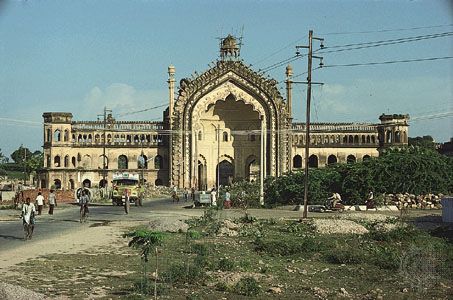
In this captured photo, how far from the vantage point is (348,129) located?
232 ft

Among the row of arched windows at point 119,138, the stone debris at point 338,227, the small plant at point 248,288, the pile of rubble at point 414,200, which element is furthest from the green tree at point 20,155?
the small plant at point 248,288

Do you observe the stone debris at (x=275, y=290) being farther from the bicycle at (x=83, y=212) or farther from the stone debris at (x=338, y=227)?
the bicycle at (x=83, y=212)

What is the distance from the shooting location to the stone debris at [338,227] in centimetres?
2502

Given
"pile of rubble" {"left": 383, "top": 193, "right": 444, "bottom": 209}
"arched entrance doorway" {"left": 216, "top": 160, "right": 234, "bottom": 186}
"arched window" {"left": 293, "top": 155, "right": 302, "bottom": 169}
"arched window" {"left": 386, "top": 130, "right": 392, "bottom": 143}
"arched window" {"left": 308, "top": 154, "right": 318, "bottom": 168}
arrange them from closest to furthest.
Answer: "pile of rubble" {"left": 383, "top": 193, "right": 444, "bottom": 209} < "arched window" {"left": 386, "top": 130, "right": 392, "bottom": 143} < "arched window" {"left": 293, "top": 155, "right": 302, "bottom": 169} < "arched window" {"left": 308, "top": 154, "right": 318, "bottom": 168} < "arched entrance doorway" {"left": 216, "top": 160, "right": 234, "bottom": 186}

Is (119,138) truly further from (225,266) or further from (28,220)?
Answer: (225,266)

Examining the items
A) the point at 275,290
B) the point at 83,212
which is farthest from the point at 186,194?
the point at 275,290

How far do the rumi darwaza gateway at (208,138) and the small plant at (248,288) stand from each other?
49063mm

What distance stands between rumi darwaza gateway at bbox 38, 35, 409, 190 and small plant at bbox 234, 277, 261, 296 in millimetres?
49063

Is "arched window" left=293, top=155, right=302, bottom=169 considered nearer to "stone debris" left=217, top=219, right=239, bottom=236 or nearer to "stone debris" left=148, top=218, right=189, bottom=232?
"stone debris" left=217, top=219, right=239, bottom=236

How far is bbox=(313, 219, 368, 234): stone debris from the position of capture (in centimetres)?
2502

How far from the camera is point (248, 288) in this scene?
13.0 metres

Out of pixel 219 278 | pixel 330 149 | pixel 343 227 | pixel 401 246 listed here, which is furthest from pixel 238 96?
pixel 219 278

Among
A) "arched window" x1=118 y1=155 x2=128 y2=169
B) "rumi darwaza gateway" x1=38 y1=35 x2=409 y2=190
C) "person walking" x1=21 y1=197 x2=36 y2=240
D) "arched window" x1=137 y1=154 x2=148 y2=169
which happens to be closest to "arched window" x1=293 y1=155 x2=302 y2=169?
"rumi darwaza gateway" x1=38 y1=35 x2=409 y2=190

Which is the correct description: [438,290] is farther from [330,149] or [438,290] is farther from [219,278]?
→ [330,149]
